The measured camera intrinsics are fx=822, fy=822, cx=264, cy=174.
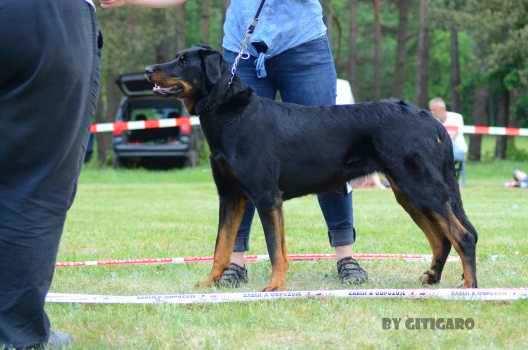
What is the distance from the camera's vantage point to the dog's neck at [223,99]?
4.60 meters

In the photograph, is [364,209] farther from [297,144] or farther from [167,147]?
[167,147]

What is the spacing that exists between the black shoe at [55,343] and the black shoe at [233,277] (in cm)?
149

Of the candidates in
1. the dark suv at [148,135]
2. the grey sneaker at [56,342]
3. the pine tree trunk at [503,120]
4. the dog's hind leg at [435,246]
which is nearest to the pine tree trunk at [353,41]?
the pine tree trunk at [503,120]

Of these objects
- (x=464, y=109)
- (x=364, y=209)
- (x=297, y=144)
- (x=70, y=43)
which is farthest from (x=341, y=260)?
(x=464, y=109)

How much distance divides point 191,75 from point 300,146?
73cm

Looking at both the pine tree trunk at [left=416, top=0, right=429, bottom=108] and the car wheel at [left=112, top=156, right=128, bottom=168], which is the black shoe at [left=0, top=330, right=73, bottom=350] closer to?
the car wheel at [left=112, top=156, right=128, bottom=168]

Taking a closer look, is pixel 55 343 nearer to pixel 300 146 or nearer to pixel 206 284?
pixel 206 284

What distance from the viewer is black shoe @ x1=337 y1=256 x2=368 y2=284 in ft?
16.1

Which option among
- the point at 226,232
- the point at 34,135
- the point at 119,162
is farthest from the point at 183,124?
the point at 34,135

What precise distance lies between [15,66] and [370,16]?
129 ft

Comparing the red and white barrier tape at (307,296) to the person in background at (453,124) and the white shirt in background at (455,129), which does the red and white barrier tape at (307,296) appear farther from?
the white shirt in background at (455,129)

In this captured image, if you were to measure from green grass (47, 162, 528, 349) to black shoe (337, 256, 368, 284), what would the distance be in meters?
0.06

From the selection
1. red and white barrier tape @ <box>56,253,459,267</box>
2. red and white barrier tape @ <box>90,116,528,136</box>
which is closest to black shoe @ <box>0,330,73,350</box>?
red and white barrier tape @ <box>56,253,459,267</box>

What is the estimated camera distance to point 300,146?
468 centimetres
